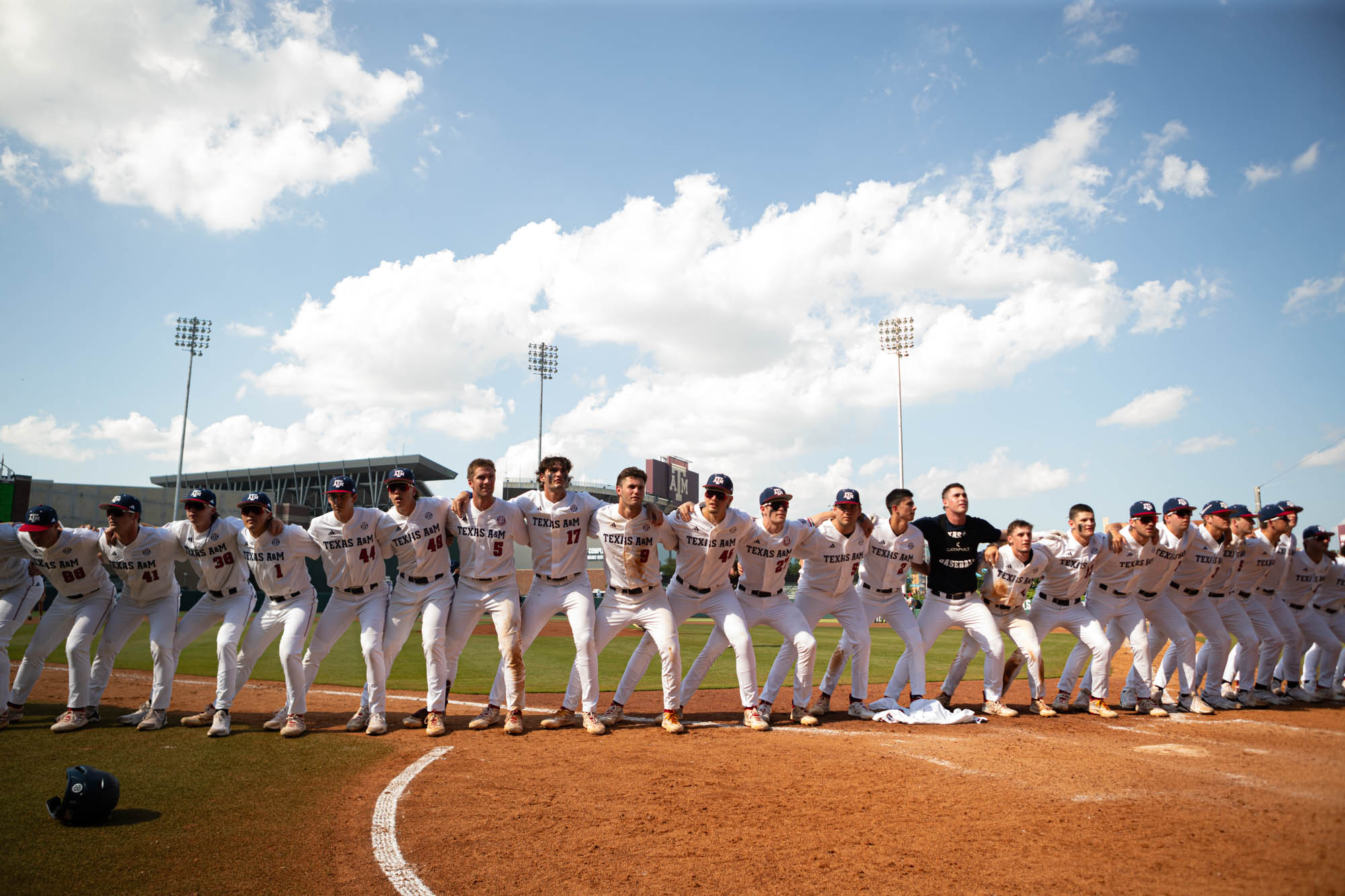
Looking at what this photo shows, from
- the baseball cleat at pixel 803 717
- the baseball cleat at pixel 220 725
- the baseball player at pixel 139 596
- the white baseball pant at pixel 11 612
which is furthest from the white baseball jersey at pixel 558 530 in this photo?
the white baseball pant at pixel 11 612

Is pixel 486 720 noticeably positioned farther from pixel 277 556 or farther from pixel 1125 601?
pixel 1125 601

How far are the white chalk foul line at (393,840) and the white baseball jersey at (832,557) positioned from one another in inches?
156

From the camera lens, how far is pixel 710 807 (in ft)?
14.9

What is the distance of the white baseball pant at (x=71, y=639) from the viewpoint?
6.75m

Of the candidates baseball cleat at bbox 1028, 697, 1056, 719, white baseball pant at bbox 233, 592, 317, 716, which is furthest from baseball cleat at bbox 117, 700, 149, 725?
baseball cleat at bbox 1028, 697, 1056, 719

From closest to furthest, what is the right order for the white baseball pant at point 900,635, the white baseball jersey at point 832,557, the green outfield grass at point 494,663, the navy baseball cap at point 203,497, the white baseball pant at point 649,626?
the white baseball pant at point 649,626
the navy baseball cap at point 203,497
the white baseball jersey at point 832,557
the white baseball pant at point 900,635
the green outfield grass at point 494,663

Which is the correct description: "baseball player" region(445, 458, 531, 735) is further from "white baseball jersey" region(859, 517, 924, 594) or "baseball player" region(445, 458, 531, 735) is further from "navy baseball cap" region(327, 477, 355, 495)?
"white baseball jersey" region(859, 517, 924, 594)

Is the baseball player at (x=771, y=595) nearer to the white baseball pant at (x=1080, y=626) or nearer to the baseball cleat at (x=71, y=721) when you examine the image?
the white baseball pant at (x=1080, y=626)

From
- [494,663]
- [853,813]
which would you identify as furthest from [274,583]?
[494,663]

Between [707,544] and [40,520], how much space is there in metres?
6.26

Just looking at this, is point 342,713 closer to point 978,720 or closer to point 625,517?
point 625,517

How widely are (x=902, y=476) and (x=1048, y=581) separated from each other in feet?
90.4

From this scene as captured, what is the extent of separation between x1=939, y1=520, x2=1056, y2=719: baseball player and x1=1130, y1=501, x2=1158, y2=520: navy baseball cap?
1157 mm

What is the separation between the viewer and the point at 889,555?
7906 mm
